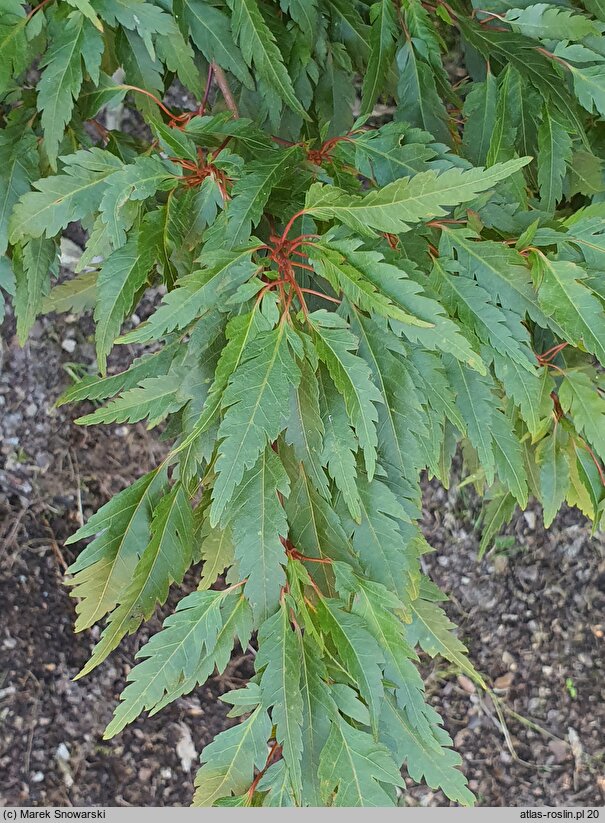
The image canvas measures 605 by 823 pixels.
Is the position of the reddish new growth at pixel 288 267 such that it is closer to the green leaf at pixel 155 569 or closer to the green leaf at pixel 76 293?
the green leaf at pixel 155 569

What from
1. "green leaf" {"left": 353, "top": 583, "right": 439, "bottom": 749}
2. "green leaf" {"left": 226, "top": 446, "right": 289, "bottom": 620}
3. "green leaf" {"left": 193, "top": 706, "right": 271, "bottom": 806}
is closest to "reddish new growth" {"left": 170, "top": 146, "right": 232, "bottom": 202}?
"green leaf" {"left": 226, "top": 446, "right": 289, "bottom": 620}

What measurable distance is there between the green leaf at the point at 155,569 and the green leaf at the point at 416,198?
46 cm

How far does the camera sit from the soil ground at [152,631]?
1.61m

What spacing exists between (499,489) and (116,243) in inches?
35.7

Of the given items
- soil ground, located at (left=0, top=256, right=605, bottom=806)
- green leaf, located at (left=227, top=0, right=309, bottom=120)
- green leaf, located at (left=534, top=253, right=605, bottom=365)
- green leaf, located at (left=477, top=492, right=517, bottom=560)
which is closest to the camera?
green leaf, located at (left=534, top=253, right=605, bottom=365)

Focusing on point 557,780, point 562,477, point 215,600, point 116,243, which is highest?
point 116,243

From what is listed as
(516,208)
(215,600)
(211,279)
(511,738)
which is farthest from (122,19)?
(511,738)

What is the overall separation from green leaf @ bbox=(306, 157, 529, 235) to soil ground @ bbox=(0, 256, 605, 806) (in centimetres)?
113

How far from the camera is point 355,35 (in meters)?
1.11

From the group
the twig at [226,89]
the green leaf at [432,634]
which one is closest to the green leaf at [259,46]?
the twig at [226,89]

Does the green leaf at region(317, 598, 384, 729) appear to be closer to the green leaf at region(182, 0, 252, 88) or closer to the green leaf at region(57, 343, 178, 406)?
the green leaf at region(57, 343, 178, 406)

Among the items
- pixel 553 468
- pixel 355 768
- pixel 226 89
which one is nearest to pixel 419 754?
pixel 355 768

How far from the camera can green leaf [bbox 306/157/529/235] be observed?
27.5 inches

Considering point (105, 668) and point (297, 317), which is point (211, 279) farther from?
point (105, 668)
